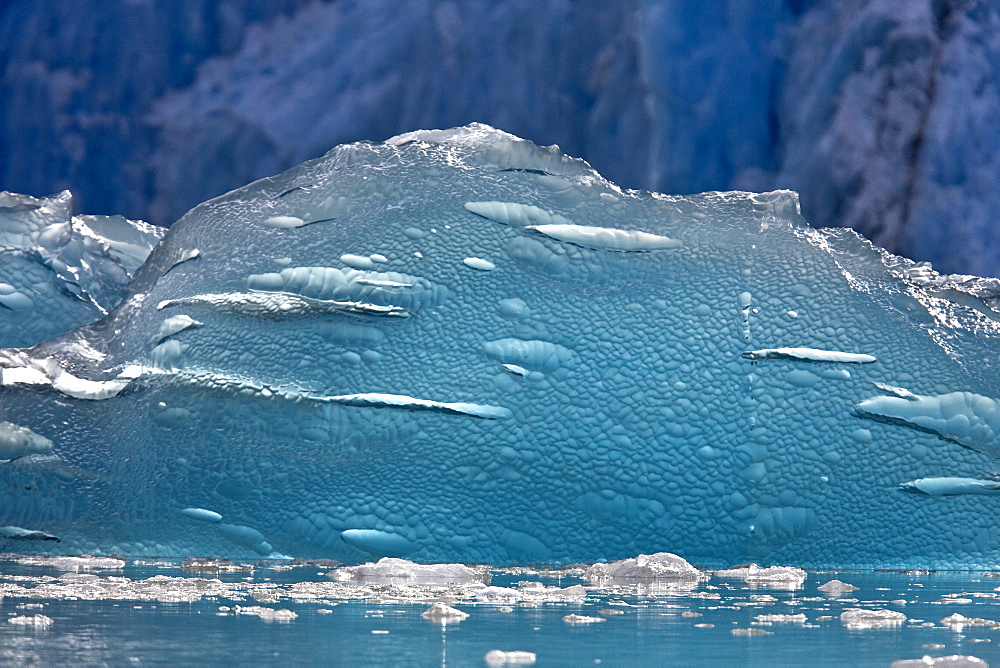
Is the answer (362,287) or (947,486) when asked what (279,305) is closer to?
(362,287)

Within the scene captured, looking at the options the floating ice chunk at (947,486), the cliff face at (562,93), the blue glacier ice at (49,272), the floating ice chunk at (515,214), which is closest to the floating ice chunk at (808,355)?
the floating ice chunk at (947,486)

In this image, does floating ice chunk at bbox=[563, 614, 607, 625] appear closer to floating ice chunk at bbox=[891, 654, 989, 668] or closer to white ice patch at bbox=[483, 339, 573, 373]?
floating ice chunk at bbox=[891, 654, 989, 668]

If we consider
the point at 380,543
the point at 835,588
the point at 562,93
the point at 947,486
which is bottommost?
the point at 835,588

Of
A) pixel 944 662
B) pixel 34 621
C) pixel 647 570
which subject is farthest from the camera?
pixel 647 570

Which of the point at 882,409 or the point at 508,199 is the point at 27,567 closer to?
the point at 508,199

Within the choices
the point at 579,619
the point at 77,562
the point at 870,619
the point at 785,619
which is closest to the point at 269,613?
the point at 579,619

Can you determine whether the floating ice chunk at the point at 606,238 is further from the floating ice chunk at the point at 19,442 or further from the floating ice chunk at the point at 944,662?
the floating ice chunk at the point at 944,662

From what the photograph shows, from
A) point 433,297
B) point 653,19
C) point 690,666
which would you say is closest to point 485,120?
point 653,19
